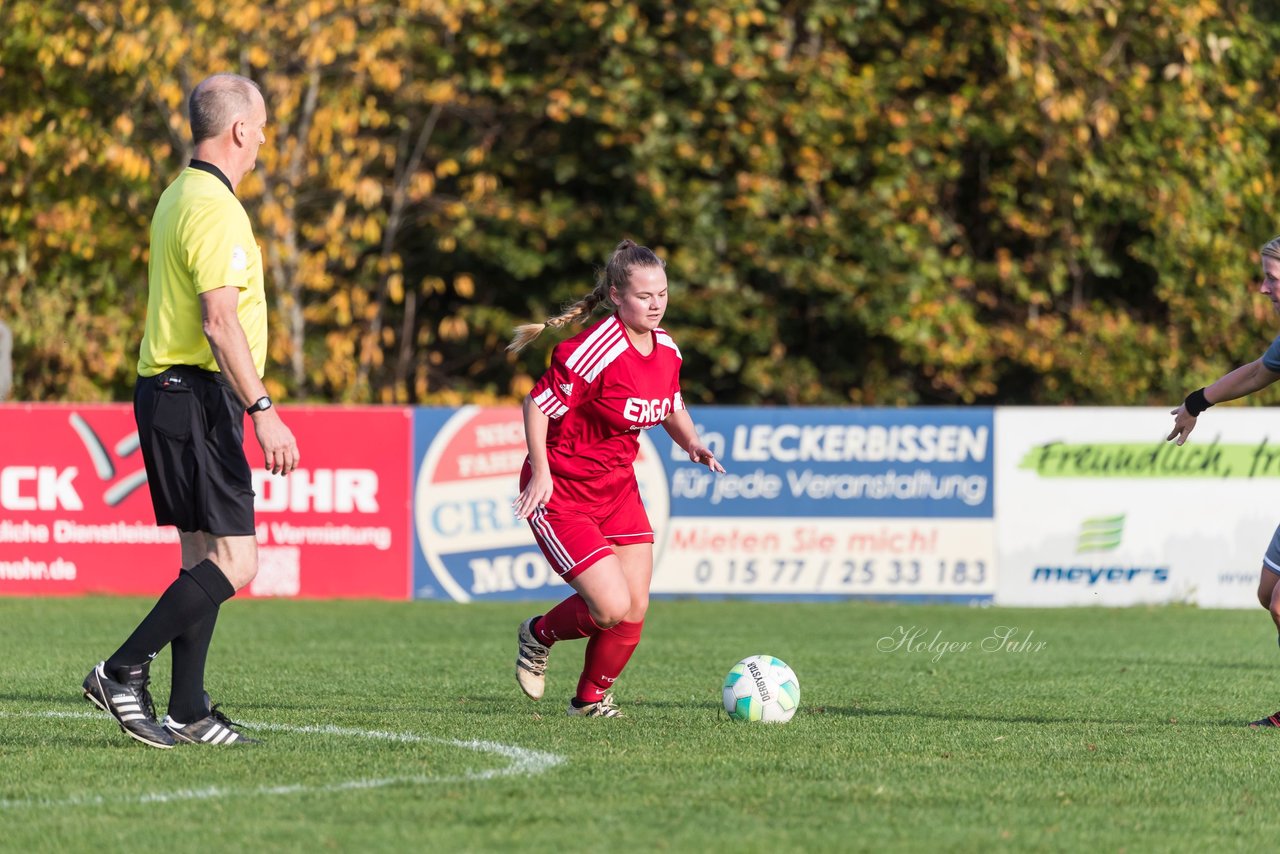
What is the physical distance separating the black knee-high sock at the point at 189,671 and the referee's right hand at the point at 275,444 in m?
0.70

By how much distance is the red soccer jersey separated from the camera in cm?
654

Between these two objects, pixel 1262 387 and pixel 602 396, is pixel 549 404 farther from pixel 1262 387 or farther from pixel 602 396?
pixel 1262 387

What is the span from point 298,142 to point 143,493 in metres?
5.77

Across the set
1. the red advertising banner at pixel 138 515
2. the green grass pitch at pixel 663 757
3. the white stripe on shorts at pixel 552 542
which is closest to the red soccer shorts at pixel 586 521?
the white stripe on shorts at pixel 552 542

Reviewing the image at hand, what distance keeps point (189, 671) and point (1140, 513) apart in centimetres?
1086

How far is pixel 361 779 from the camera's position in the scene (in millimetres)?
5109

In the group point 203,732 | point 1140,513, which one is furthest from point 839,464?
point 203,732

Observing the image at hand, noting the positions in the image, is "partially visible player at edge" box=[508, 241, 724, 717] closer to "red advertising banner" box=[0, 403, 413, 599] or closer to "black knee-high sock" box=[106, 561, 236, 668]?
"black knee-high sock" box=[106, 561, 236, 668]

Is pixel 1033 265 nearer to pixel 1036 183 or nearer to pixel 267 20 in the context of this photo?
pixel 1036 183

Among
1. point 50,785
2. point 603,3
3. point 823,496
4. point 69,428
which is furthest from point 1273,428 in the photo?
point 50,785

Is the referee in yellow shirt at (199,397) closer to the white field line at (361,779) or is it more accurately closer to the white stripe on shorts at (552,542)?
the white field line at (361,779)

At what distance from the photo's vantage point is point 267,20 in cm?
1816

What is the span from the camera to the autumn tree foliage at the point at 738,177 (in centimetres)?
1875

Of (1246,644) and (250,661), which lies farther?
(1246,644)
